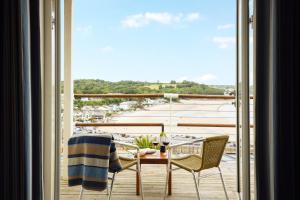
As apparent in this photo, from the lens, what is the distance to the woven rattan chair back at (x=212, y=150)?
125 inches

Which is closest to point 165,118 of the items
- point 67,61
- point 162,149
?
point 162,149

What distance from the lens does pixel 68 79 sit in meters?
4.09

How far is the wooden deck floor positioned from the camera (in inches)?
142

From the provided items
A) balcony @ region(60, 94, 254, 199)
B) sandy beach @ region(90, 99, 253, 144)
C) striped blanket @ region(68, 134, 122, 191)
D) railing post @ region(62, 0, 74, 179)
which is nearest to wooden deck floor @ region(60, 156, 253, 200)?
balcony @ region(60, 94, 254, 199)

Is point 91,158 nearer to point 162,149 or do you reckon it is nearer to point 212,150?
point 162,149

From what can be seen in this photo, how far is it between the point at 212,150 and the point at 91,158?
116cm

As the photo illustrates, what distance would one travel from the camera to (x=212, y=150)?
325 centimetres

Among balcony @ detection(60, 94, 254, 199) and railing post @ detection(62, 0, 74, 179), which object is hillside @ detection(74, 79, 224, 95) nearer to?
balcony @ detection(60, 94, 254, 199)
